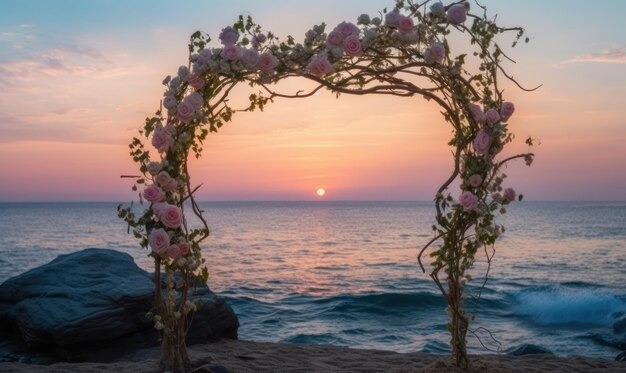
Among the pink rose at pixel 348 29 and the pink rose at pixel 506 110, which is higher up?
the pink rose at pixel 348 29

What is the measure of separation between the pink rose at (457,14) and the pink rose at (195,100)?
2.22m

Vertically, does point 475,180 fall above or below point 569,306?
above

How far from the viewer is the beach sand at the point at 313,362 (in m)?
6.46

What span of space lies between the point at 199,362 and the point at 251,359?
4.27 ft

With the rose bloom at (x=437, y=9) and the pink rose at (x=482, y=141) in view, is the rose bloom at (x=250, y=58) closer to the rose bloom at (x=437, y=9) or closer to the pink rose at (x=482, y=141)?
the rose bloom at (x=437, y=9)

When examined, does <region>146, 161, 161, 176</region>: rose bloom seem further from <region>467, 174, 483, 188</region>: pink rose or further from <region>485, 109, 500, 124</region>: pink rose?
<region>485, 109, 500, 124</region>: pink rose

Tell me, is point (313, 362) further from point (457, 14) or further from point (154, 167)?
point (457, 14)

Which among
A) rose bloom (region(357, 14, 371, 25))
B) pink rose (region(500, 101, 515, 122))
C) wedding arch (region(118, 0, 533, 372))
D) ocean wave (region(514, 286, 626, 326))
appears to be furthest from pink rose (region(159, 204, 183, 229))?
ocean wave (region(514, 286, 626, 326))

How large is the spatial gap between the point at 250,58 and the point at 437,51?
1.56 metres

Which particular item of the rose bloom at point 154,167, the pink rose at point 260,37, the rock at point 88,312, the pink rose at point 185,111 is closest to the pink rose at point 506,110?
the pink rose at point 260,37

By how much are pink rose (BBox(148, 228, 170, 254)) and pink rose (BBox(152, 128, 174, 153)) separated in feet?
2.27

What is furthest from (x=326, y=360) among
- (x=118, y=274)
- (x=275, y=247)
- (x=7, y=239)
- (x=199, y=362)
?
(x=7, y=239)

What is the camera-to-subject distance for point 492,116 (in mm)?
5621

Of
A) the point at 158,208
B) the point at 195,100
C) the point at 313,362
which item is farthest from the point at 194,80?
the point at 313,362
